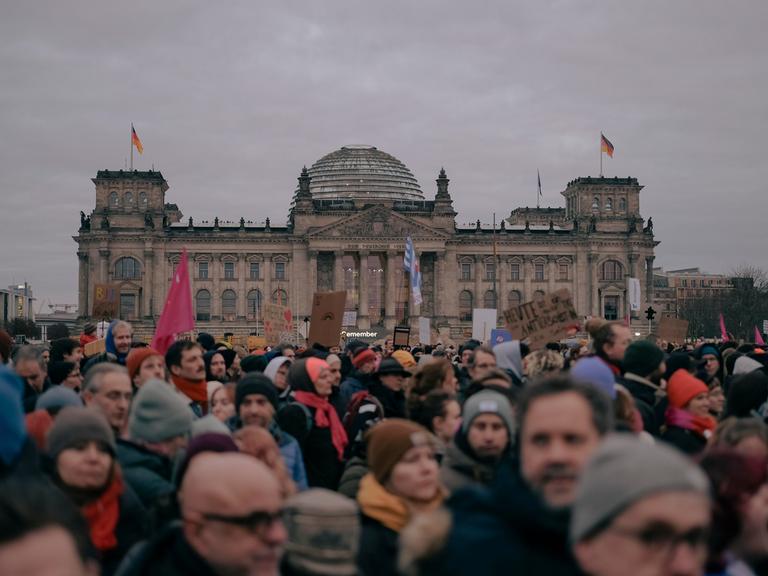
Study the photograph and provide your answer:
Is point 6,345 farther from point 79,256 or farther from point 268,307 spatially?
point 79,256

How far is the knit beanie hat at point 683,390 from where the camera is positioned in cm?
826

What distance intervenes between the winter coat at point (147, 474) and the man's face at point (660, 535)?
2831 millimetres

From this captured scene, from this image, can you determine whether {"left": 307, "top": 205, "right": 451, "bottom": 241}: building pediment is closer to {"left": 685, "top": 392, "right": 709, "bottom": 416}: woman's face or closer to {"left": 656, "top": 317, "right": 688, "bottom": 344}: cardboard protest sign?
{"left": 656, "top": 317, "right": 688, "bottom": 344}: cardboard protest sign

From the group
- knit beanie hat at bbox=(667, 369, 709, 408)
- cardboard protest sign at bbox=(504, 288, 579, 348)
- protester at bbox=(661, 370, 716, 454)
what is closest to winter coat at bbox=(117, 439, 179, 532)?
protester at bbox=(661, 370, 716, 454)

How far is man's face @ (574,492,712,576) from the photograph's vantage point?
3068 millimetres

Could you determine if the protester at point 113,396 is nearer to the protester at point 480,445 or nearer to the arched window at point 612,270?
the protester at point 480,445

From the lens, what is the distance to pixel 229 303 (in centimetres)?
8781

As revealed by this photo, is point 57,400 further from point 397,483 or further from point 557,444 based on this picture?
point 557,444

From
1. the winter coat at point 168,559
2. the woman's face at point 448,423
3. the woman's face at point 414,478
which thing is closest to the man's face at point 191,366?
the woman's face at point 448,423

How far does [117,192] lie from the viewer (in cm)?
8662

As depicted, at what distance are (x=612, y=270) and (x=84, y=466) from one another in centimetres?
8705

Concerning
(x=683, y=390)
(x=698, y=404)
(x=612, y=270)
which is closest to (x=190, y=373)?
(x=683, y=390)

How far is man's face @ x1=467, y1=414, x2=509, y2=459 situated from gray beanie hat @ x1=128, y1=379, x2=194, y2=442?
1.79m

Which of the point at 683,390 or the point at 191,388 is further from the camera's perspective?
the point at 191,388
